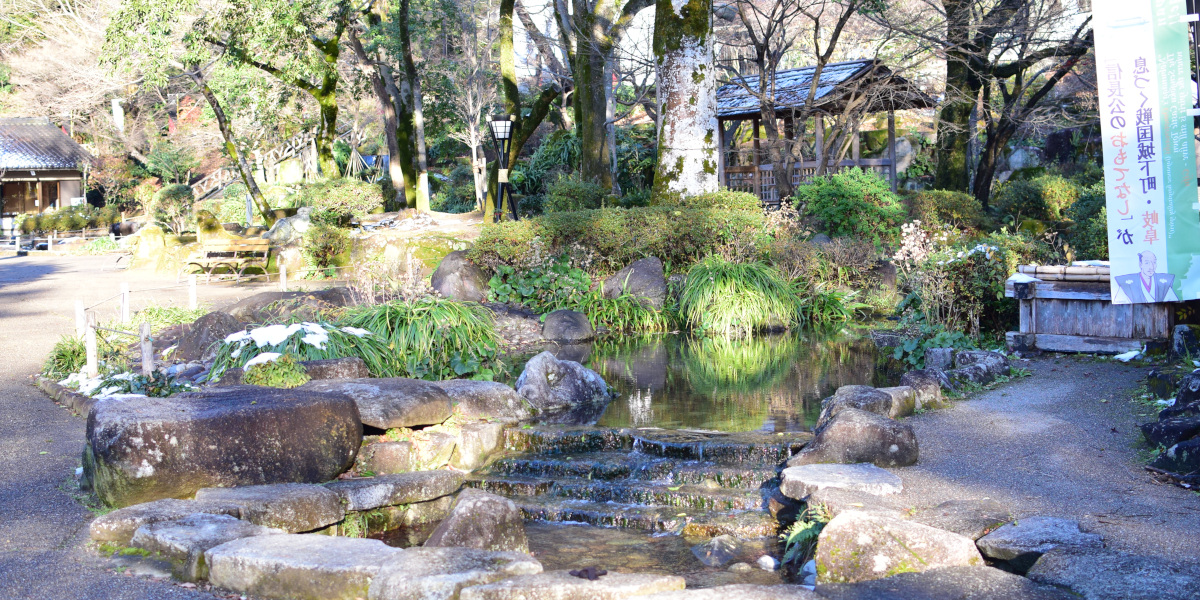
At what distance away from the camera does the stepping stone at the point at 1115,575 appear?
393 centimetres

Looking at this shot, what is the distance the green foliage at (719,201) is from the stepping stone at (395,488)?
30.0 ft

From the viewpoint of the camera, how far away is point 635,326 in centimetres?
1329

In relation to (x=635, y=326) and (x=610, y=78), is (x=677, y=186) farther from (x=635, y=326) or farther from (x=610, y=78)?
(x=610, y=78)

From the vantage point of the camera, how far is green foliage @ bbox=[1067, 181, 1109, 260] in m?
12.2

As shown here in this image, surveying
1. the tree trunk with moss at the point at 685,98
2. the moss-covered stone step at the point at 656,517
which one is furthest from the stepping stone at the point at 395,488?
the tree trunk with moss at the point at 685,98

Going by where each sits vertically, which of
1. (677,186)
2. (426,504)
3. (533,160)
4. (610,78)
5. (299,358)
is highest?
(610,78)

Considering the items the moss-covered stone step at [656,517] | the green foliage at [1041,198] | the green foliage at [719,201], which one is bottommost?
the moss-covered stone step at [656,517]

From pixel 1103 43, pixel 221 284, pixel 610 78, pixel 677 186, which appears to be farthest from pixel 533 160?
pixel 1103 43

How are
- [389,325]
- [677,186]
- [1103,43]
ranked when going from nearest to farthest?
[1103,43] → [389,325] → [677,186]

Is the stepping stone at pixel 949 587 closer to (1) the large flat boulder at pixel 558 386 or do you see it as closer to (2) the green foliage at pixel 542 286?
(1) the large flat boulder at pixel 558 386

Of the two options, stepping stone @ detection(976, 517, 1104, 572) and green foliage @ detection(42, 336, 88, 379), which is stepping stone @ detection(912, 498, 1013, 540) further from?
green foliage @ detection(42, 336, 88, 379)

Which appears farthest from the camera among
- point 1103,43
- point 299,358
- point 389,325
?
point 389,325

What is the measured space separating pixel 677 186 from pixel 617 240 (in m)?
1.71

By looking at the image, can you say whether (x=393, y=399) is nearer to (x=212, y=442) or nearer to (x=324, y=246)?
(x=212, y=442)
